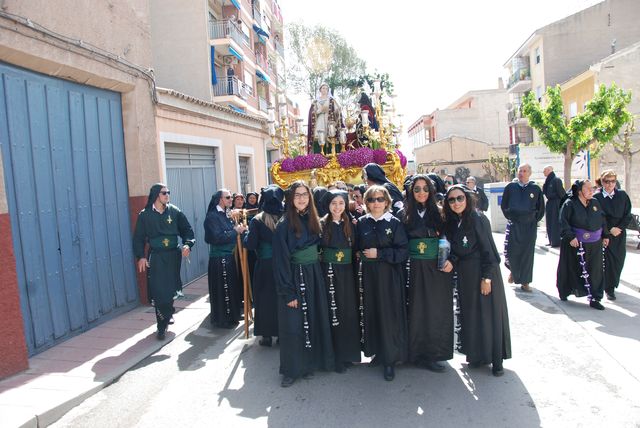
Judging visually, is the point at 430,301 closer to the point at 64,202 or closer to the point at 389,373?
the point at 389,373

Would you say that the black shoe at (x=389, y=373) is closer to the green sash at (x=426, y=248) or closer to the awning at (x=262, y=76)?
the green sash at (x=426, y=248)

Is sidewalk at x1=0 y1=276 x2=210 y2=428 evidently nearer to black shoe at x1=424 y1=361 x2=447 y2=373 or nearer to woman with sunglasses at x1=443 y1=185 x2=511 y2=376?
black shoe at x1=424 y1=361 x2=447 y2=373

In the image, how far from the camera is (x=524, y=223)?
26.3 feet

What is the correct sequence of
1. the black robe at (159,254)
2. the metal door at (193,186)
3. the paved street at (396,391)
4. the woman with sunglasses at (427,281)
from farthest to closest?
the metal door at (193,186) < the black robe at (159,254) < the woman with sunglasses at (427,281) < the paved street at (396,391)

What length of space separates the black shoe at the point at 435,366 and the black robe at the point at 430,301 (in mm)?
62

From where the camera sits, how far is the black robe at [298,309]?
4.67 meters

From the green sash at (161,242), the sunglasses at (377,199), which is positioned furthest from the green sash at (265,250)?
the sunglasses at (377,199)

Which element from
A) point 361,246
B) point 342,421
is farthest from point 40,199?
point 342,421

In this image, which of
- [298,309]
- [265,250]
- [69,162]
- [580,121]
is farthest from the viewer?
[580,121]

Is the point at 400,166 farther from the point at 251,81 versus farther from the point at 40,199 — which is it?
the point at 251,81

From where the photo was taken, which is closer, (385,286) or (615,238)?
A: (385,286)

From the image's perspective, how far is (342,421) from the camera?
12.8ft

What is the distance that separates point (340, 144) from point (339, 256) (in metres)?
6.03

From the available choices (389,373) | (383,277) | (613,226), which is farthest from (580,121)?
(389,373)
